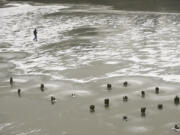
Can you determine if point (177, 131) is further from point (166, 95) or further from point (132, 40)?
point (132, 40)

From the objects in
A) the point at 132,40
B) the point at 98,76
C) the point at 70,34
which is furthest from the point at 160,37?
the point at 98,76

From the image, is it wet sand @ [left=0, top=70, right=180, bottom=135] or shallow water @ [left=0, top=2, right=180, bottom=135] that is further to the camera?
shallow water @ [left=0, top=2, right=180, bottom=135]

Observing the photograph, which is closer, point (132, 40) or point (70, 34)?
point (132, 40)

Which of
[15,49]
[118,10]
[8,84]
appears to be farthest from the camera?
[118,10]

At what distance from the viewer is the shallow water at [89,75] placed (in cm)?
1800

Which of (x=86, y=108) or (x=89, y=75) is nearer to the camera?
(x=86, y=108)

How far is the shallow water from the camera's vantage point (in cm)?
1800

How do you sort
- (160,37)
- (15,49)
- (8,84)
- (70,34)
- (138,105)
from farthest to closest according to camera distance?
(70,34) → (160,37) → (15,49) → (8,84) → (138,105)

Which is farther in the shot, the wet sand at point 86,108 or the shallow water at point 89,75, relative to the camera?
the shallow water at point 89,75

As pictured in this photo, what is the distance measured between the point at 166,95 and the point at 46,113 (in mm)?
7893

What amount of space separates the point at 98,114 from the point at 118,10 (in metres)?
46.7

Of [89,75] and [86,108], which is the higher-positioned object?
[89,75]

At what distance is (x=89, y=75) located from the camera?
25.6m

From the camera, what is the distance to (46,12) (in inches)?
2547
